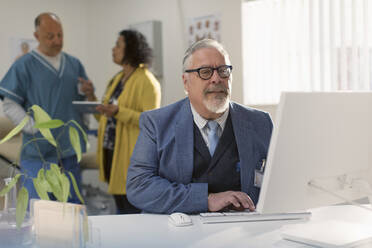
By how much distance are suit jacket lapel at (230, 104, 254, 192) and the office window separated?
182 centimetres

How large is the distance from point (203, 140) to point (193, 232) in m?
0.54

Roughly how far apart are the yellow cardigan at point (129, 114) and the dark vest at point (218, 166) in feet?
4.53

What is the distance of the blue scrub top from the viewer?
2.98 m

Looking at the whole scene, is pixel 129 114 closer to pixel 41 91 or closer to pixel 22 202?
pixel 41 91

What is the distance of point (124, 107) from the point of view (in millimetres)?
3240

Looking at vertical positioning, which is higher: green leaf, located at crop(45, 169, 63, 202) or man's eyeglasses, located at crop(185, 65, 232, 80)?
man's eyeglasses, located at crop(185, 65, 232, 80)

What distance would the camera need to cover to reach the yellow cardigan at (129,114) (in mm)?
3188

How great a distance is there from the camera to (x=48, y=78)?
3088 millimetres

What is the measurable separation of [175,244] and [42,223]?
0.34 m

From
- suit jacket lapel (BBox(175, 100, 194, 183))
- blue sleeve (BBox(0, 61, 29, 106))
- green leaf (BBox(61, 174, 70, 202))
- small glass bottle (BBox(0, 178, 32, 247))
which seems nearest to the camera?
green leaf (BBox(61, 174, 70, 202))

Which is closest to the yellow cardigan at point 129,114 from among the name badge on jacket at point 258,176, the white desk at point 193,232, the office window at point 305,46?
the office window at point 305,46

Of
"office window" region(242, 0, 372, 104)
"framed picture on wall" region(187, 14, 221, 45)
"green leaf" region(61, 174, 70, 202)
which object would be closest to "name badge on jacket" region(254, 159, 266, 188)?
"green leaf" region(61, 174, 70, 202)

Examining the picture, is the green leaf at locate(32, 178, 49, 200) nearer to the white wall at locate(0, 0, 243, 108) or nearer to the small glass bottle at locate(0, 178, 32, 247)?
the small glass bottle at locate(0, 178, 32, 247)

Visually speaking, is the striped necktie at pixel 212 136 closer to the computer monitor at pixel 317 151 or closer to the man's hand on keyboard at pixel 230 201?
the man's hand on keyboard at pixel 230 201
